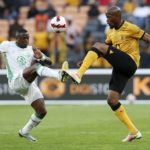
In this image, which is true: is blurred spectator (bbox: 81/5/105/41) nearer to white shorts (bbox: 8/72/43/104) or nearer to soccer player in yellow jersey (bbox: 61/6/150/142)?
white shorts (bbox: 8/72/43/104)

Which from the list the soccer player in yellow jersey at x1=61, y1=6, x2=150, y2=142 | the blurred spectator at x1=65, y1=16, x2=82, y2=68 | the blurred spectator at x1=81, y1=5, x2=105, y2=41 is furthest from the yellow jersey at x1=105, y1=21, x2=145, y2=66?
the blurred spectator at x1=81, y1=5, x2=105, y2=41

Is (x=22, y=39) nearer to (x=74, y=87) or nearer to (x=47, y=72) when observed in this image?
(x=47, y=72)

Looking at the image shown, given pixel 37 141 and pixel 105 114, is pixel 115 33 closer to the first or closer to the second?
pixel 37 141

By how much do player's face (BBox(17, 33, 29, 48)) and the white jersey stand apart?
97 mm

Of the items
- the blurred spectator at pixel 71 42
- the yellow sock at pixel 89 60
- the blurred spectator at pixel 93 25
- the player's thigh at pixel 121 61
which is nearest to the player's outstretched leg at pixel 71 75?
the yellow sock at pixel 89 60

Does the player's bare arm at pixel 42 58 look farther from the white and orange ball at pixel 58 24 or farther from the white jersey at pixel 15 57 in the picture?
the white and orange ball at pixel 58 24

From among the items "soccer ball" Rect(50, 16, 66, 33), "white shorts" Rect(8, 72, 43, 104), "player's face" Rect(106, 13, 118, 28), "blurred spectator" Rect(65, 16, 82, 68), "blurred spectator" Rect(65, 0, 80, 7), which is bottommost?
"blurred spectator" Rect(65, 16, 82, 68)

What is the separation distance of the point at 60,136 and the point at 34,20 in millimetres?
13299

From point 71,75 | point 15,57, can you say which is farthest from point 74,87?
point 71,75

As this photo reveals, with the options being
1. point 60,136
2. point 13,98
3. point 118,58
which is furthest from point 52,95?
point 118,58

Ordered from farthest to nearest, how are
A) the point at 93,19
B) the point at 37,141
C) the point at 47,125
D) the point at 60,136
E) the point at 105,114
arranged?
the point at 93,19, the point at 105,114, the point at 47,125, the point at 60,136, the point at 37,141

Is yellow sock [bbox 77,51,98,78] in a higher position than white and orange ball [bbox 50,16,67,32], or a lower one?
lower

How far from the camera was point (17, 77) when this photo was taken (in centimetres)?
1266

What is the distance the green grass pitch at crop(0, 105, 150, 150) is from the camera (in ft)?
40.4
